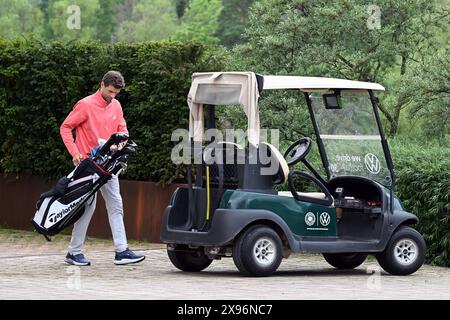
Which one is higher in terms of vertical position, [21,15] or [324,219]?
[21,15]

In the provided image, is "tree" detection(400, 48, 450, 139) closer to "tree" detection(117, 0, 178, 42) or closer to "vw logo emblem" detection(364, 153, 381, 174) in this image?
"vw logo emblem" detection(364, 153, 381, 174)

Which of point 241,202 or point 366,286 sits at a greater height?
point 241,202

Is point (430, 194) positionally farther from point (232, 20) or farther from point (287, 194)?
point (232, 20)

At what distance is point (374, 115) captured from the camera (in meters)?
12.4

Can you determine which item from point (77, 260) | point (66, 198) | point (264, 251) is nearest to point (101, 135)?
point (66, 198)

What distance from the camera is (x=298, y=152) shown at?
1190 cm

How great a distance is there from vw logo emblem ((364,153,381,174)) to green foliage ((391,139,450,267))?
933 millimetres

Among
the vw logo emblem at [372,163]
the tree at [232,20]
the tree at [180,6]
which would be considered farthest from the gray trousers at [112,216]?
the tree at [180,6]

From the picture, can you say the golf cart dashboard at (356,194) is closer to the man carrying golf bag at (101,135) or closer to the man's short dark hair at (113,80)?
the man carrying golf bag at (101,135)

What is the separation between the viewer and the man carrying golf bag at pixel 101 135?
39.5ft

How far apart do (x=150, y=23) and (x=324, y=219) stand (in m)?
75.2

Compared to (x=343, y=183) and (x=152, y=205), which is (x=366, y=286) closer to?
(x=343, y=183)

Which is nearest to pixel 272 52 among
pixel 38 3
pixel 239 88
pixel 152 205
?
pixel 152 205

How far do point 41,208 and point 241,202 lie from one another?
80.7 inches
